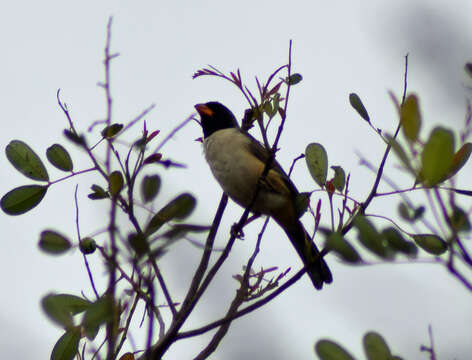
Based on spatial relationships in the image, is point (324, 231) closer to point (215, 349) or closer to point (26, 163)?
point (215, 349)

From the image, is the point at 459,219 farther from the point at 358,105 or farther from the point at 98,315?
the point at 358,105

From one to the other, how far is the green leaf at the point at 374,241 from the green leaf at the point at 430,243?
28.9 inches

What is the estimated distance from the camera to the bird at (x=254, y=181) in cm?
461

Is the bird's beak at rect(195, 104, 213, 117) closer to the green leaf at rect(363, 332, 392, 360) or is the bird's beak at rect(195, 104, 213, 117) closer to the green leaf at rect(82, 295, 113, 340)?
the green leaf at rect(363, 332, 392, 360)

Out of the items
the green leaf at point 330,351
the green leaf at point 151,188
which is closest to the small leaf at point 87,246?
the green leaf at point 151,188

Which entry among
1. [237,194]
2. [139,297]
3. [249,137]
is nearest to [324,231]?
[139,297]

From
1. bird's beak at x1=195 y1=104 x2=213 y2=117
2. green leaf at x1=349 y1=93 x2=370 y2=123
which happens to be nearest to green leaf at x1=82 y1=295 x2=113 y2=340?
green leaf at x1=349 y1=93 x2=370 y2=123

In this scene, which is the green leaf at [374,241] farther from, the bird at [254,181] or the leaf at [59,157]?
the bird at [254,181]

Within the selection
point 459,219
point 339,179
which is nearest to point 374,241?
point 459,219

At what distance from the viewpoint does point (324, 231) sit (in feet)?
5.42

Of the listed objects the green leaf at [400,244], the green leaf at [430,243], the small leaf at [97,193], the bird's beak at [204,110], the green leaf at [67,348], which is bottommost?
the green leaf at [430,243]

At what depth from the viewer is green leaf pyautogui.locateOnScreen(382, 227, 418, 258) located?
1.63 meters

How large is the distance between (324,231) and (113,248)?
0.47 meters

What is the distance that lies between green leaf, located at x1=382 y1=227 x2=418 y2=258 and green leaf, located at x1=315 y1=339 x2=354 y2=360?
1.47ft
